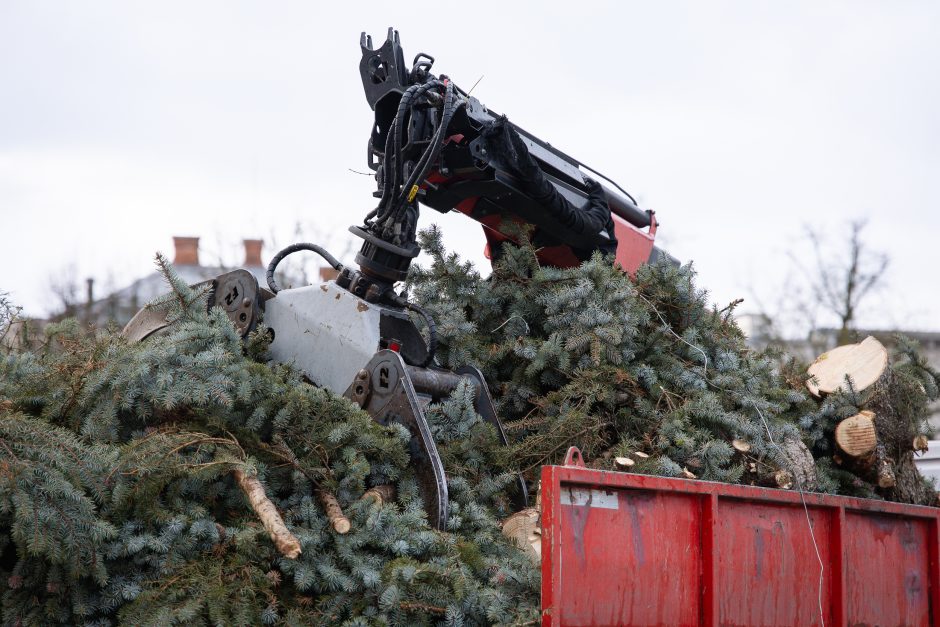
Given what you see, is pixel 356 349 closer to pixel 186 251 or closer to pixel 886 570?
pixel 886 570

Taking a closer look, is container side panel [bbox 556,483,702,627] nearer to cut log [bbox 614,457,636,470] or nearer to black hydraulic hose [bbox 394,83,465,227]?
cut log [bbox 614,457,636,470]

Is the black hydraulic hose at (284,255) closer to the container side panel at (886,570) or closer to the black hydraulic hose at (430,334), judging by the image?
the black hydraulic hose at (430,334)

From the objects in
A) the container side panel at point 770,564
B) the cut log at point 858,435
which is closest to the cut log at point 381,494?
the container side panel at point 770,564

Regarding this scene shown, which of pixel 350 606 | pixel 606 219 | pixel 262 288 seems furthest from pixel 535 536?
pixel 606 219

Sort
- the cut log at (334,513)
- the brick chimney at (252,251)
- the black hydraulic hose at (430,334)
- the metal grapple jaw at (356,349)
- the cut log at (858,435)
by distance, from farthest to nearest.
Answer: the brick chimney at (252,251) < the cut log at (858,435) < the black hydraulic hose at (430,334) < the metal grapple jaw at (356,349) < the cut log at (334,513)

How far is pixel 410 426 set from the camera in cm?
387

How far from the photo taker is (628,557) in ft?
10.7

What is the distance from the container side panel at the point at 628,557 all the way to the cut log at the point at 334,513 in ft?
2.68

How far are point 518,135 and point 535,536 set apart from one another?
6.68 feet

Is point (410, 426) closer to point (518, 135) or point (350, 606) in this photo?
point (350, 606)

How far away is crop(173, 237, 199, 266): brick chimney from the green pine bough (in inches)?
993

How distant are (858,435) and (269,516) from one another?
3.40m

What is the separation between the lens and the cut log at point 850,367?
18.2ft

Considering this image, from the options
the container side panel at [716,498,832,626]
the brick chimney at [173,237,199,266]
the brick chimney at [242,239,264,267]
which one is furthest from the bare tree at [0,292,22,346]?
the brick chimney at [173,237,199,266]
